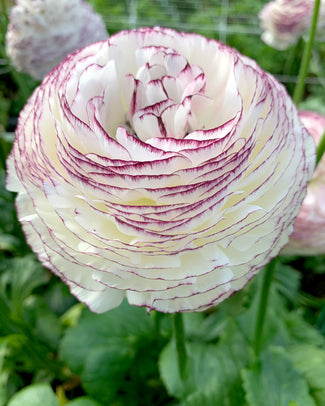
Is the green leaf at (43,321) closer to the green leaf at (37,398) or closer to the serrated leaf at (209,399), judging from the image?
the green leaf at (37,398)

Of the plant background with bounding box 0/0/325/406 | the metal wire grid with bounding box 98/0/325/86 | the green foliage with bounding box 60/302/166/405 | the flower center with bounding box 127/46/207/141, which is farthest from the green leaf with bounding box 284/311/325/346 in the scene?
the metal wire grid with bounding box 98/0/325/86

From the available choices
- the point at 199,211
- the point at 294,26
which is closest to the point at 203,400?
the point at 199,211

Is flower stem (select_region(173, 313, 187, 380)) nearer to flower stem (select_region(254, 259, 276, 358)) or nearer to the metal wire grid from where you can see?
flower stem (select_region(254, 259, 276, 358))

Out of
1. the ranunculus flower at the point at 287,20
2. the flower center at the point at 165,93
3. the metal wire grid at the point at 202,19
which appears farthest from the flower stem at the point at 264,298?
the metal wire grid at the point at 202,19

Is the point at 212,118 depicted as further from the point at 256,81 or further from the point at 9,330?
the point at 9,330

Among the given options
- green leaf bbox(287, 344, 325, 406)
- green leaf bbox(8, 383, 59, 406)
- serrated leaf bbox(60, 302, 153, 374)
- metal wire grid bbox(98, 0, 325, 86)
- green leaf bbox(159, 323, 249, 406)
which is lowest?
serrated leaf bbox(60, 302, 153, 374)

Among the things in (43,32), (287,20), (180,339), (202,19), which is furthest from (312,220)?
(202,19)

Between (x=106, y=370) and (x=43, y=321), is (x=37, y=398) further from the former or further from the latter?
(x=43, y=321)
